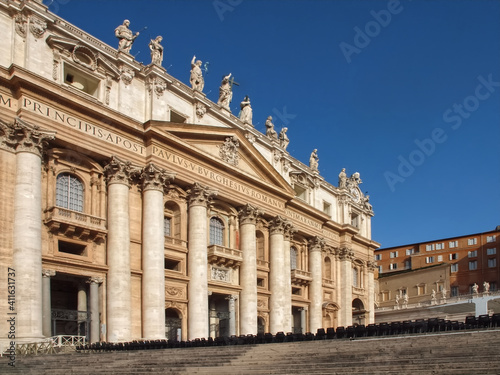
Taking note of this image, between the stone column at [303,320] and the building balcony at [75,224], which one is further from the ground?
the building balcony at [75,224]

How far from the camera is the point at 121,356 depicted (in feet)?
82.8

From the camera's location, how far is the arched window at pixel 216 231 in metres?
43.7

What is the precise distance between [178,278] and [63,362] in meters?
15.1

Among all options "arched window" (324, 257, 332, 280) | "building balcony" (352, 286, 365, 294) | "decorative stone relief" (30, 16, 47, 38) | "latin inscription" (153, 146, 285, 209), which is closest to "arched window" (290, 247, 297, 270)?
"latin inscription" (153, 146, 285, 209)

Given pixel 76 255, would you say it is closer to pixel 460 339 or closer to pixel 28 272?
pixel 28 272

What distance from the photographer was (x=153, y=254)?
36.4 meters

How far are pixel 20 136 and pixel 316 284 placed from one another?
3096cm

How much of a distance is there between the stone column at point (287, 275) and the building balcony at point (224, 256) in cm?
595

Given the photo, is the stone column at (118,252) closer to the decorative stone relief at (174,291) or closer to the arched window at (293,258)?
the decorative stone relief at (174,291)

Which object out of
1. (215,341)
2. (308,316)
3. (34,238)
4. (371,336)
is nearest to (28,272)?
(34,238)

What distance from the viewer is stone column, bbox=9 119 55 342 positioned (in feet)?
94.6

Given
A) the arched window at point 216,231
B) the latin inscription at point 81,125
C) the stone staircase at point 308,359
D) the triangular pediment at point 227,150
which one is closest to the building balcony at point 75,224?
the latin inscription at point 81,125

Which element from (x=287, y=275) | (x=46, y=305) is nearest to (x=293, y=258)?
(x=287, y=275)

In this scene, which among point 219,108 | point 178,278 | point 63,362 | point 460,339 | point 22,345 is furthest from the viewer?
point 219,108
